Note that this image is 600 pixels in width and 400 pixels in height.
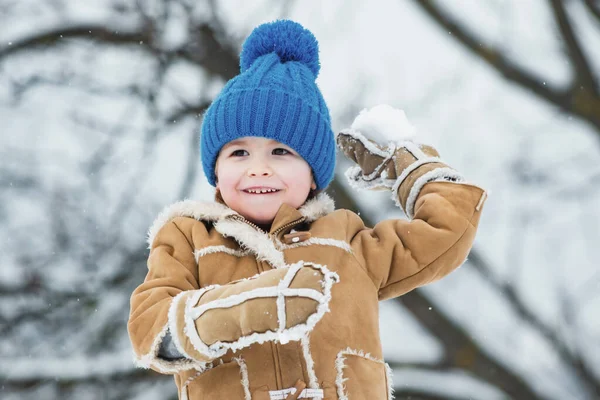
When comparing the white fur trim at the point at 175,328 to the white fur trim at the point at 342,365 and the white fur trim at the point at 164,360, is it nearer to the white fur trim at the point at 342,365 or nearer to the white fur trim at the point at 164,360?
the white fur trim at the point at 164,360

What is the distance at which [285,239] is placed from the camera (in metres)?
1.55

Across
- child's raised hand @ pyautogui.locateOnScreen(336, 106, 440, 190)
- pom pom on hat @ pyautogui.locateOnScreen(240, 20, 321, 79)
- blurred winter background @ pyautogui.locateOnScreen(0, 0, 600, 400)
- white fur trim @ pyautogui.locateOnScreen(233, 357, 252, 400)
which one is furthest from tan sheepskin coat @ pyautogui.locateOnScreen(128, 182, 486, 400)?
blurred winter background @ pyautogui.locateOnScreen(0, 0, 600, 400)

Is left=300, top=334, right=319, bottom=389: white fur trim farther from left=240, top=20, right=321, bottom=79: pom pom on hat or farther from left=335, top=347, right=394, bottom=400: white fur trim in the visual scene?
left=240, top=20, right=321, bottom=79: pom pom on hat

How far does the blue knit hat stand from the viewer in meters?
1.62

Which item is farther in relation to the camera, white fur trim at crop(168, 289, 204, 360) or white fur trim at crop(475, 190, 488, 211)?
white fur trim at crop(475, 190, 488, 211)

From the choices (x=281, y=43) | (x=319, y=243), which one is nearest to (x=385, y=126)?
(x=281, y=43)

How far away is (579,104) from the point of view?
3434mm

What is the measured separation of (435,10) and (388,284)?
8.17 feet

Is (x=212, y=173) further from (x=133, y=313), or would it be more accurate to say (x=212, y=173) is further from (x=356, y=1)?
(x=356, y=1)

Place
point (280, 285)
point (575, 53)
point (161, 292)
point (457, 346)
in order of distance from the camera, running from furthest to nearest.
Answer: point (457, 346) → point (575, 53) → point (161, 292) → point (280, 285)

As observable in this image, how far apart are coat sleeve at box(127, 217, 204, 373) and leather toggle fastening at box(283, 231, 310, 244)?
0.63ft

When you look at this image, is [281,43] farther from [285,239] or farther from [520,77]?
[520,77]

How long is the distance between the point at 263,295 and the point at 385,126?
806 mm

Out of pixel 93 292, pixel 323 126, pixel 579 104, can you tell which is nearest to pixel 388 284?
pixel 323 126
